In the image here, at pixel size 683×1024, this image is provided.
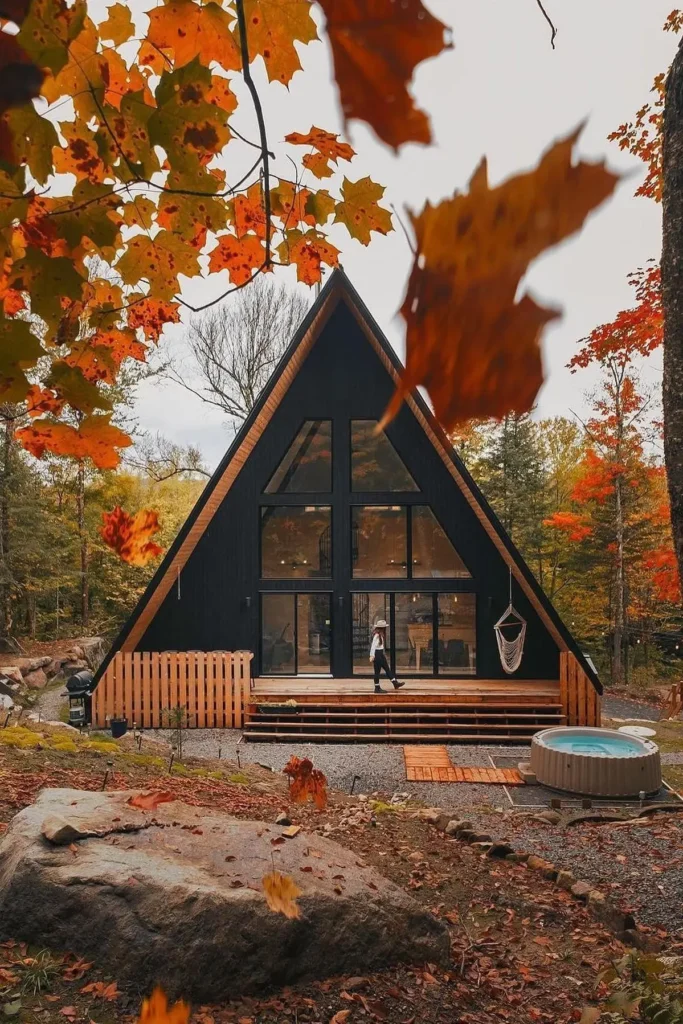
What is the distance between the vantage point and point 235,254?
185cm

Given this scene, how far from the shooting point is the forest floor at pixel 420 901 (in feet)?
7.64

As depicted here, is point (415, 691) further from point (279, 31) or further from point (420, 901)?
point (279, 31)

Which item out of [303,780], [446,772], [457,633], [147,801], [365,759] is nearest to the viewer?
A: [147,801]

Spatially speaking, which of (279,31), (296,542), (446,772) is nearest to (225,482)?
(296,542)

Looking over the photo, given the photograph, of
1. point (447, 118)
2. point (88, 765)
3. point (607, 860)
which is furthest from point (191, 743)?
point (447, 118)

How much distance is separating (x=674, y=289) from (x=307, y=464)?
10738 mm

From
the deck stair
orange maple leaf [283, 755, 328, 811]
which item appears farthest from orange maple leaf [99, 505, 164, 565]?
the deck stair

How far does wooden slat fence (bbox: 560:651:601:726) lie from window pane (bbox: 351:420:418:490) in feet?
13.5

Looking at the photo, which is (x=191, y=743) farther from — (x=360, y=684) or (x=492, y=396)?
(x=492, y=396)

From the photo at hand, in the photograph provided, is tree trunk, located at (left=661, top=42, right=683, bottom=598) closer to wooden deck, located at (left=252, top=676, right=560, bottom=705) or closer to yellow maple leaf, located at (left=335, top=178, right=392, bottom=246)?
yellow maple leaf, located at (left=335, top=178, right=392, bottom=246)

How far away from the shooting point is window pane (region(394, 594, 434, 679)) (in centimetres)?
1189

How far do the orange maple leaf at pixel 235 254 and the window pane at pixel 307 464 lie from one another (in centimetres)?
1010

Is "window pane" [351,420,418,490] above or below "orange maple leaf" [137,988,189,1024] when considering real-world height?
above

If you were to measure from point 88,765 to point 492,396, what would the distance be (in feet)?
21.0
